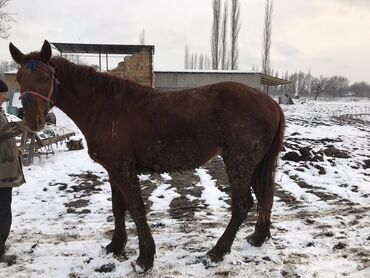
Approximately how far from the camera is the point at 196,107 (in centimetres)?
362

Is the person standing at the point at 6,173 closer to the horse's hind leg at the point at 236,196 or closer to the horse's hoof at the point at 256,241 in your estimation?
the horse's hind leg at the point at 236,196

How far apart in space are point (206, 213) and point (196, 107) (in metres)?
2.06

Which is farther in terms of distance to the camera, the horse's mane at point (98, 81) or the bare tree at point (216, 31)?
the bare tree at point (216, 31)

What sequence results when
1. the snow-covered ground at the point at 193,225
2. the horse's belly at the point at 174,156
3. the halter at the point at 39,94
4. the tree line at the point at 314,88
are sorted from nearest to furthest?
the halter at the point at 39,94 < the snow-covered ground at the point at 193,225 < the horse's belly at the point at 174,156 < the tree line at the point at 314,88

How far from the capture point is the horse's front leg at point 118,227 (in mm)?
3869

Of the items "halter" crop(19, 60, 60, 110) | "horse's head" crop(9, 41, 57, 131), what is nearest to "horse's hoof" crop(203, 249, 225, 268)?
"horse's head" crop(9, 41, 57, 131)

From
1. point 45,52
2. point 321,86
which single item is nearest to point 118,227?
point 45,52

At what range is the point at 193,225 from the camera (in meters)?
4.60

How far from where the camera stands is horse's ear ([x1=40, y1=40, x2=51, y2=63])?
3244mm

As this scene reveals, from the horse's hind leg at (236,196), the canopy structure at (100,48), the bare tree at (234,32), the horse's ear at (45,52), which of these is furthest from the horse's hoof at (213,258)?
the bare tree at (234,32)

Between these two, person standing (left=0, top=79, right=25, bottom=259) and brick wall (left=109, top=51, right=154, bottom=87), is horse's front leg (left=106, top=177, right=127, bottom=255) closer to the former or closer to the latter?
person standing (left=0, top=79, right=25, bottom=259)

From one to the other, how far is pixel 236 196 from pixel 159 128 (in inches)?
45.4

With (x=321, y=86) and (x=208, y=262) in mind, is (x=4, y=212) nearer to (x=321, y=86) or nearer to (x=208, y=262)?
(x=208, y=262)

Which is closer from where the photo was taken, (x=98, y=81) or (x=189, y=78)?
(x=98, y=81)
